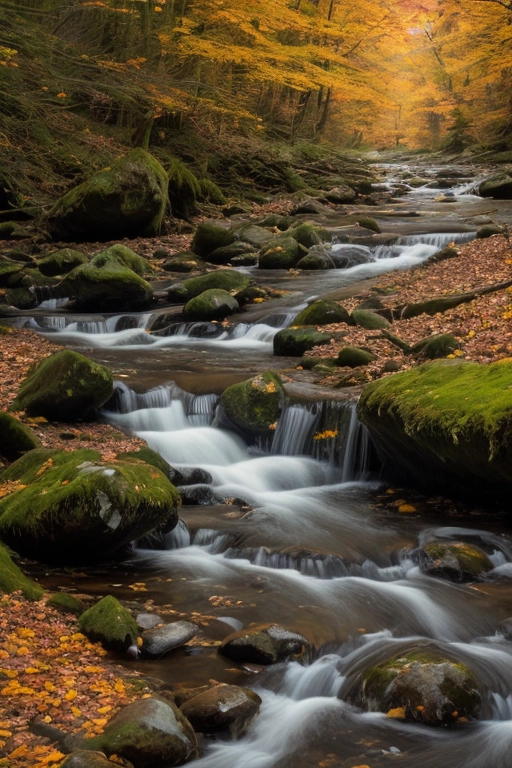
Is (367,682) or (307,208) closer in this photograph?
(367,682)

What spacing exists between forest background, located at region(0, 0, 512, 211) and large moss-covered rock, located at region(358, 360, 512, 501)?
7.66 metres

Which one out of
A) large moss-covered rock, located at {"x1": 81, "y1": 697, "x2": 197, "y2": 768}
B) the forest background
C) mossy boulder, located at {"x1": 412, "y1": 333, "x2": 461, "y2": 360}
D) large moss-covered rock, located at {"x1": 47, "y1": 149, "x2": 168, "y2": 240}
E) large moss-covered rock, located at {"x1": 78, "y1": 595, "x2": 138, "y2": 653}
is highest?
the forest background

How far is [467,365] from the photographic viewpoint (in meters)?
7.47

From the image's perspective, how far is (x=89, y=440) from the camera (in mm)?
8281

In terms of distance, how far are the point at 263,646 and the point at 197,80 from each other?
19.6m

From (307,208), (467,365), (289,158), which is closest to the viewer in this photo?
(467,365)

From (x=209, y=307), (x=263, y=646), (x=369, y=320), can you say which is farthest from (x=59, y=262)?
(x=263, y=646)

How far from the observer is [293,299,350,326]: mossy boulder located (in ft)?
39.7

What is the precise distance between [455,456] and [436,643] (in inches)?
80.2

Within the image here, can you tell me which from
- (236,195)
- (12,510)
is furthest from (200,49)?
(12,510)

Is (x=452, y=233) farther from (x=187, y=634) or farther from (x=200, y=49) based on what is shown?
(x=187, y=634)

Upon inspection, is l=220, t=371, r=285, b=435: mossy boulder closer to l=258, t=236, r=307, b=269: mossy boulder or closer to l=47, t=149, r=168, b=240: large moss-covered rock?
l=258, t=236, r=307, b=269: mossy boulder

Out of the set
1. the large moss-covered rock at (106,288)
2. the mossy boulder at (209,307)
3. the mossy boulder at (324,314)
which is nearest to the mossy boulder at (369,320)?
the mossy boulder at (324,314)

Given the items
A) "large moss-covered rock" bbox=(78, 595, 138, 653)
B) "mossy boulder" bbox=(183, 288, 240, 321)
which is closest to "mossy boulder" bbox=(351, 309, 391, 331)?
"mossy boulder" bbox=(183, 288, 240, 321)
